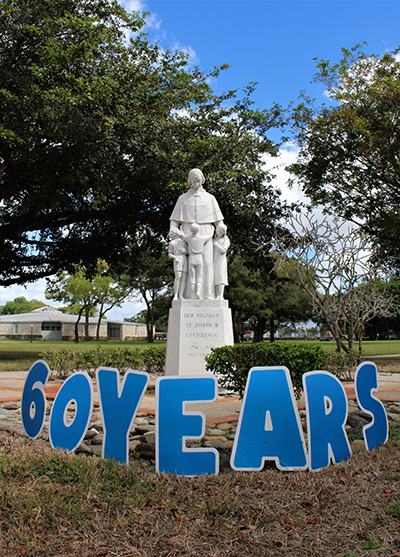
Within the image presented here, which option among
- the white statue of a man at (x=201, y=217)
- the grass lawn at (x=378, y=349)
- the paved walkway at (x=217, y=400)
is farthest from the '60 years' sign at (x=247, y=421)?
the grass lawn at (x=378, y=349)

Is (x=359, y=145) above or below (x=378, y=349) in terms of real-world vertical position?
above

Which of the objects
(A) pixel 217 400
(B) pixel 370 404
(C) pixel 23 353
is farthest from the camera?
Result: (C) pixel 23 353

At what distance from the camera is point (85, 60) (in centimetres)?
1262

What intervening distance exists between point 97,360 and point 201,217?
162 inches

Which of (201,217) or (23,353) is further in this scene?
(23,353)

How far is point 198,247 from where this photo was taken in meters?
9.12

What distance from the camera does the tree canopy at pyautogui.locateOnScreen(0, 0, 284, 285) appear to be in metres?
11.8

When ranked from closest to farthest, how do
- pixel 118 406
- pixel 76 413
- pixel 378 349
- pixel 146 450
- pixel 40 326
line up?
pixel 118 406
pixel 76 413
pixel 146 450
pixel 378 349
pixel 40 326

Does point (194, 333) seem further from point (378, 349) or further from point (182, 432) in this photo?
point (378, 349)

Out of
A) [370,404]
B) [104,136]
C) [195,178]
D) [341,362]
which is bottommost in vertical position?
[341,362]

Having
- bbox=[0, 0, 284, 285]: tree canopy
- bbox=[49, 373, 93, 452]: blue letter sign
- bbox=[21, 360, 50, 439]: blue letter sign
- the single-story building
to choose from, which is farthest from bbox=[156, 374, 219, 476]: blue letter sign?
the single-story building

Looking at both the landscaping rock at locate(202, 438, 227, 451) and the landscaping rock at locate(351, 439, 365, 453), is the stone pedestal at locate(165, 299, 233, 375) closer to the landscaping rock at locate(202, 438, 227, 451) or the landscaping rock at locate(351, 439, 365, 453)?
the landscaping rock at locate(202, 438, 227, 451)

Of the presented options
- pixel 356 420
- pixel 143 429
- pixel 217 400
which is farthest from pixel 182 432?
pixel 217 400

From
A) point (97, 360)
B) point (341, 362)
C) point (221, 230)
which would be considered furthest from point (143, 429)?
point (341, 362)
